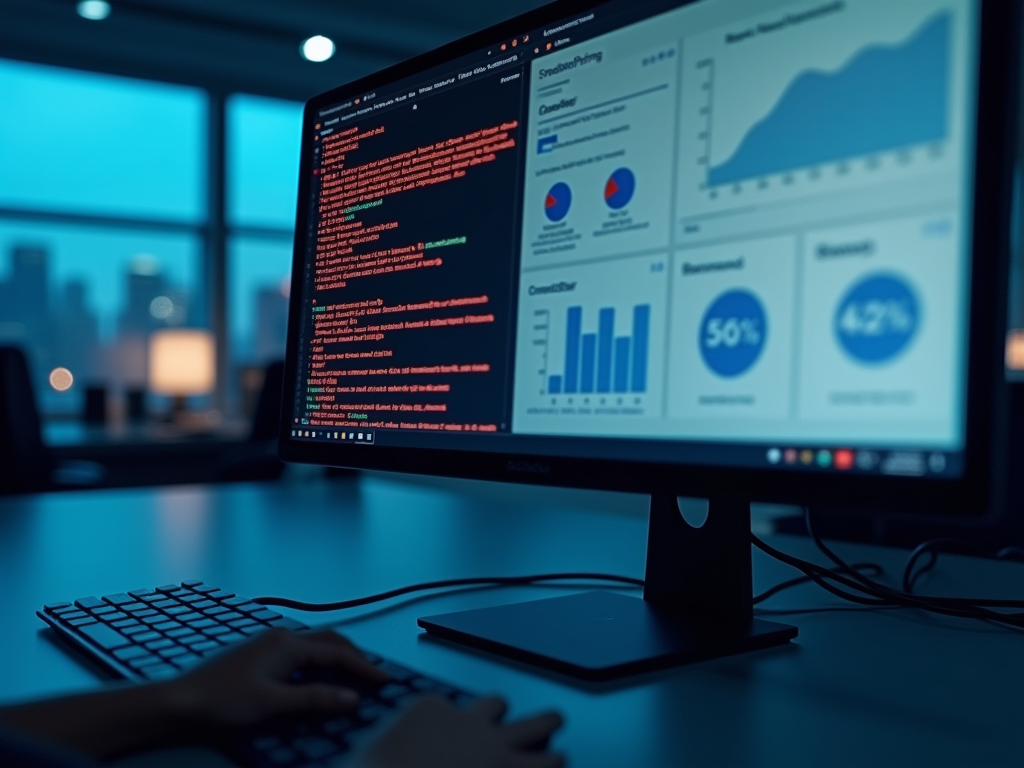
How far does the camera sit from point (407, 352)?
878 mm

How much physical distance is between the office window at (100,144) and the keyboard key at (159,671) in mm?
5008

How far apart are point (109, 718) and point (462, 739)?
0.20m

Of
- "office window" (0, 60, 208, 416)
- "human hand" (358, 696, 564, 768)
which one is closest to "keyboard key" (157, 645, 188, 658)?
"human hand" (358, 696, 564, 768)

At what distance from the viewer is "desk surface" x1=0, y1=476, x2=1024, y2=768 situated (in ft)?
1.68

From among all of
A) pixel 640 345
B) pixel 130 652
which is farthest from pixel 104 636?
pixel 640 345

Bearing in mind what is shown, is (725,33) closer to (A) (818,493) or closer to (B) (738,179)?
(B) (738,179)

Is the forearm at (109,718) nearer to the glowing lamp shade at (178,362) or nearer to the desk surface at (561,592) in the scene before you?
the desk surface at (561,592)

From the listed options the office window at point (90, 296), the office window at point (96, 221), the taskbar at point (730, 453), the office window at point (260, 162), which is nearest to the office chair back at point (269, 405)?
the taskbar at point (730, 453)

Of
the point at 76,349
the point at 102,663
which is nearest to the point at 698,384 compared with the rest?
the point at 102,663

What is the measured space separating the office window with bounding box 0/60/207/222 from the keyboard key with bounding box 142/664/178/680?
16.4 ft

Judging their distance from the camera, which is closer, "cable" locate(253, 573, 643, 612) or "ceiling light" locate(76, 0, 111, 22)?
"cable" locate(253, 573, 643, 612)

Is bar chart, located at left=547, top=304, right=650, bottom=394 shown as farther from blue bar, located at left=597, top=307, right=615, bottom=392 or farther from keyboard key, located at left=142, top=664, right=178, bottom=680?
keyboard key, located at left=142, top=664, right=178, bottom=680

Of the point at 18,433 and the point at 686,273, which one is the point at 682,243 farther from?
the point at 18,433

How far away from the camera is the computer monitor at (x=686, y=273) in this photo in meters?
0.53
